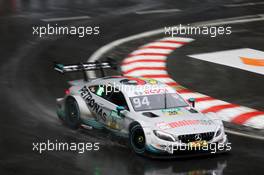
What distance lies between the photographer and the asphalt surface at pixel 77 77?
62.8 ft

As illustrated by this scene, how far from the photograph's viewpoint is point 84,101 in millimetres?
22172

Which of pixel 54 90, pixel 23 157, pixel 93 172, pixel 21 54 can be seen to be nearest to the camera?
pixel 93 172

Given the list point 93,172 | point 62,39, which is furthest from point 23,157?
point 62,39

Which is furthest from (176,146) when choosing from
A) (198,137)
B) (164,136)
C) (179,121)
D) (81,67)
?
(81,67)

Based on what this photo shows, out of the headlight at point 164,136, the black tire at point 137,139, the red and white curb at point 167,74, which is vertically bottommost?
the red and white curb at point 167,74

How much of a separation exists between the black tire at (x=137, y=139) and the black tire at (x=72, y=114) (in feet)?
8.19

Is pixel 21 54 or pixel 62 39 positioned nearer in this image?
pixel 21 54

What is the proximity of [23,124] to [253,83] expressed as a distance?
8352 mm

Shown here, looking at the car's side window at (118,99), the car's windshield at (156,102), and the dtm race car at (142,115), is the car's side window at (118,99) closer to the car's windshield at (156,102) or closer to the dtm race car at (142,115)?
the dtm race car at (142,115)

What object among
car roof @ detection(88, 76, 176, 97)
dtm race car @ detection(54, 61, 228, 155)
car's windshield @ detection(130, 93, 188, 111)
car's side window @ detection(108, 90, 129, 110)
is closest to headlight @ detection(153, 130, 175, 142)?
dtm race car @ detection(54, 61, 228, 155)

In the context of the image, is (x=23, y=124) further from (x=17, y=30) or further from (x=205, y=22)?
(x=205, y=22)

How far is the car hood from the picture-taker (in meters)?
19.6

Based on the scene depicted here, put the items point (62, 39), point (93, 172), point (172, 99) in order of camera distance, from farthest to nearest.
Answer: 1. point (62, 39)
2. point (172, 99)
3. point (93, 172)

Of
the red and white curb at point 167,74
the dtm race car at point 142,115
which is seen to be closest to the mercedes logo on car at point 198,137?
the dtm race car at point 142,115
